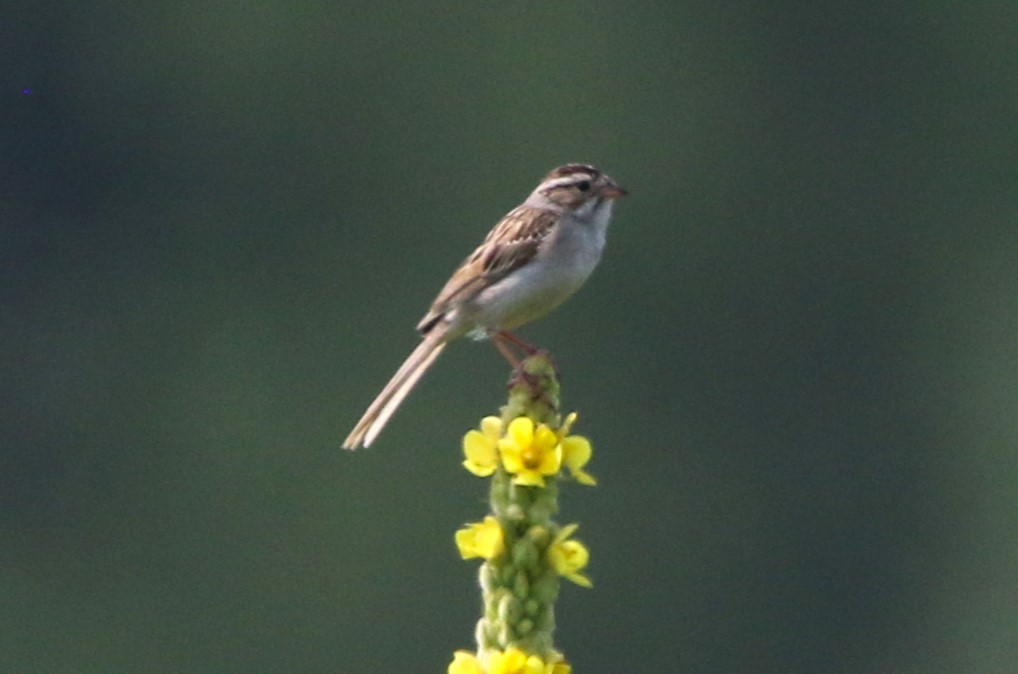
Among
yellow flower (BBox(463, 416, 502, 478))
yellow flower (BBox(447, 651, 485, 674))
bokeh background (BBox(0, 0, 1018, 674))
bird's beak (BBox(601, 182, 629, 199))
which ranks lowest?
yellow flower (BBox(447, 651, 485, 674))

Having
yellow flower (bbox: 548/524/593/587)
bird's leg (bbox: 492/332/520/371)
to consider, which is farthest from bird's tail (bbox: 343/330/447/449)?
yellow flower (bbox: 548/524/593/587)

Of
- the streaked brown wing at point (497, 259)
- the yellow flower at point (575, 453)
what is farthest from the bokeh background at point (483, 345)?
the yellow flower at point (575, 453)

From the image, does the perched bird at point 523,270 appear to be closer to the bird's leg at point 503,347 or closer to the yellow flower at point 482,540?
the bird's leg at point 503,347

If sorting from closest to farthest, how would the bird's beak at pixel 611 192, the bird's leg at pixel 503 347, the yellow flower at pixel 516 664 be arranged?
1. the yellow flower at pixel 516 664
2. the bird's leg at pixel 503 347
3. the bird's beak at pixel 611 192

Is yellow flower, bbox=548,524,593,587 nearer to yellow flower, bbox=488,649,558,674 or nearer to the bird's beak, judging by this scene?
yellow flower, bbox=488,649,558,674

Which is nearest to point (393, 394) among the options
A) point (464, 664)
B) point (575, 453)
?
point (575, 453)

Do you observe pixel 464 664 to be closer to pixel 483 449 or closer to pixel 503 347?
pixel 483 449
